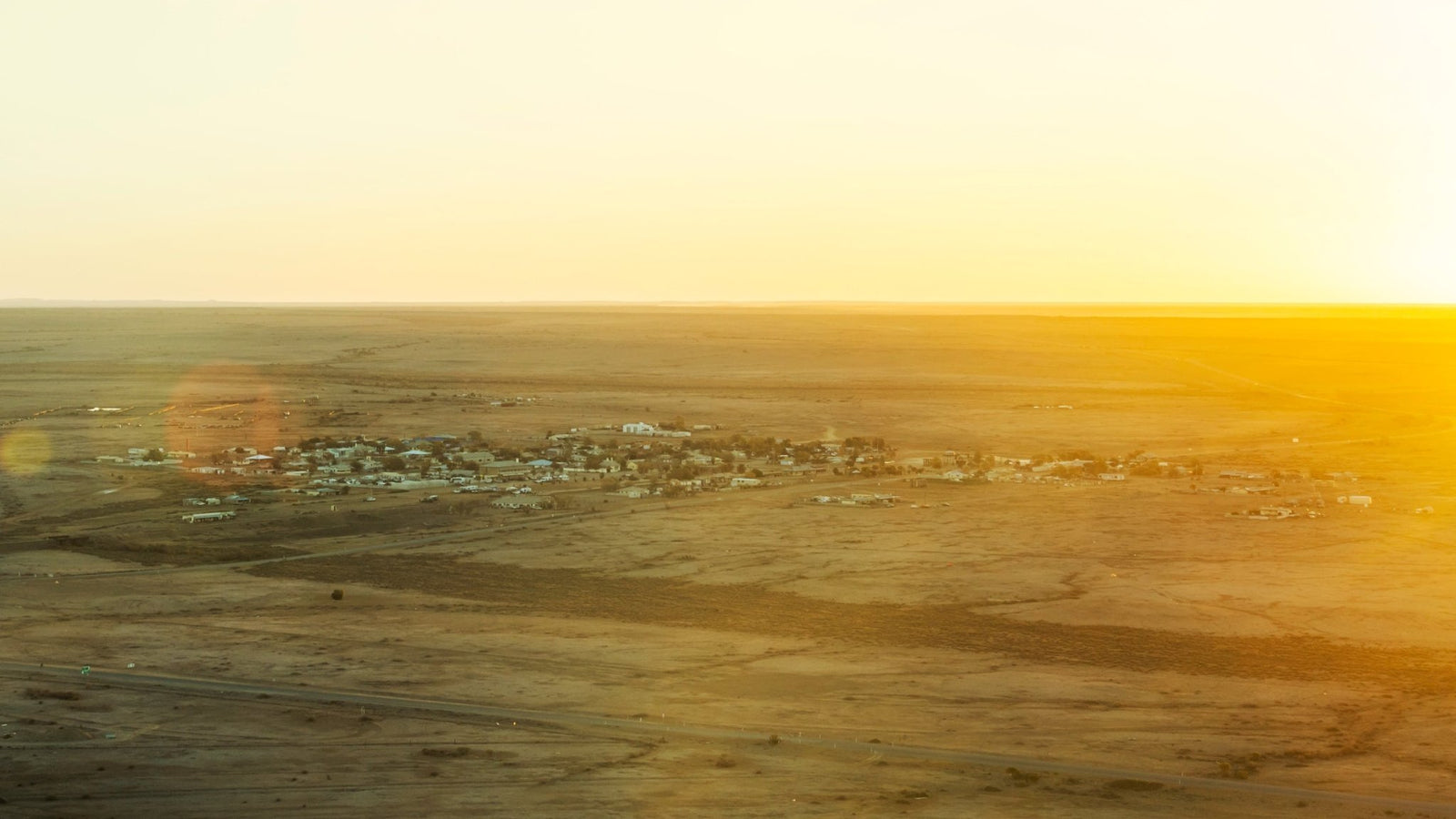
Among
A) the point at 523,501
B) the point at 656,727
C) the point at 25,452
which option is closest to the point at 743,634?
the point at 656,727

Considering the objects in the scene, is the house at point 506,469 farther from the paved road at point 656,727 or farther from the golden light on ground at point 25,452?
the paved road at point 656,727

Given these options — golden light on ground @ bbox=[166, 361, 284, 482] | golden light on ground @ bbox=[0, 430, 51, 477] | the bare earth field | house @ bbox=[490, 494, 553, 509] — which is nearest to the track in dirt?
the bare earth field

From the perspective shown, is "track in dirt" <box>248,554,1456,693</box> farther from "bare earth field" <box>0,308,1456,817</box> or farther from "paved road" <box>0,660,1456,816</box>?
"paved road" <box>0,660,1456,816</box>

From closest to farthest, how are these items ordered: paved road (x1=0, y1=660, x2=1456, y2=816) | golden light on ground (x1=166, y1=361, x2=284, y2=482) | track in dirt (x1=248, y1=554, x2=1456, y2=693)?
paved road (x1=0, y1=660, x2=1456, y2=816) < track in dirt (x1=248, y1=554, x2=1456, y2=693) < golden light on ground (x1=166, y1=361, x2=284, y2=482)

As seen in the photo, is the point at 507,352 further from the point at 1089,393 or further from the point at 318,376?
the point at 1089,393

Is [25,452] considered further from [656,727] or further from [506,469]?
[656,727]

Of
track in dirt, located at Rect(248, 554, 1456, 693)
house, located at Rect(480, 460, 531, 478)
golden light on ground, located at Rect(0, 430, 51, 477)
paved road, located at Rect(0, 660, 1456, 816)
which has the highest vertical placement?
golden light on ground, located at Rect(0, 430, 51, 477)

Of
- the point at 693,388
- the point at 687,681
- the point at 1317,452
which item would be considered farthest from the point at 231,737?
the point at 693,388

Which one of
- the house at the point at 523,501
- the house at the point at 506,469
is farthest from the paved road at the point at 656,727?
the house at the point at 506,469
